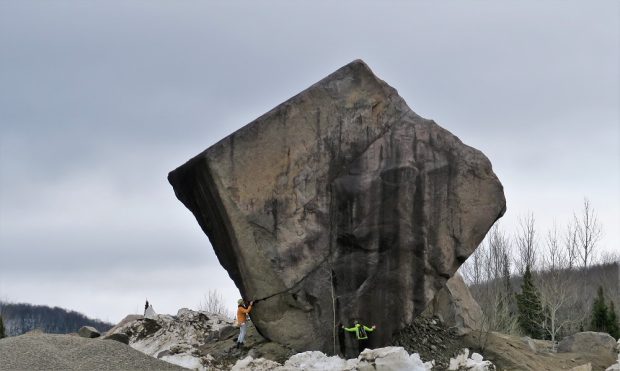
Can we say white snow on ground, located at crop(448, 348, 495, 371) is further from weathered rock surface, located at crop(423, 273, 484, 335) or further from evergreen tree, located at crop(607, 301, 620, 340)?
evergreen tree, located at crop(607, 301, 620, 340)

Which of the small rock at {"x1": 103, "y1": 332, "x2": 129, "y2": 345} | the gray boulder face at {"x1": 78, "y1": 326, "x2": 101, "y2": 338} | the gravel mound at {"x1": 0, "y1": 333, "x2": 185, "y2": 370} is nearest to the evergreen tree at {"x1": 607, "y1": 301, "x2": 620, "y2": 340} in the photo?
the gray boulder face at {"x1": 78, "y1": 326, "x2": 101, "y2": 338}

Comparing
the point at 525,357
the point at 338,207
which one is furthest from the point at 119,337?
the point at 525,357

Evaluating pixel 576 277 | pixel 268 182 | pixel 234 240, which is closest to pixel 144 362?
pixel 234 240

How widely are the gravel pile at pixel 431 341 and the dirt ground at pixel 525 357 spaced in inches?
20.4

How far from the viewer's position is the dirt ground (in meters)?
19.4

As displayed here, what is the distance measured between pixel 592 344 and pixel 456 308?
13.5 ft

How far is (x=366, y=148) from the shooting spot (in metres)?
19.2

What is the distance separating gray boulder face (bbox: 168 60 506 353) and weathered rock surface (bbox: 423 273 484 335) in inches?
125

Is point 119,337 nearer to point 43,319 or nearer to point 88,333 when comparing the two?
point 88,333

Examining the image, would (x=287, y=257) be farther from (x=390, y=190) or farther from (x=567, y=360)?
(x=567, y=360)

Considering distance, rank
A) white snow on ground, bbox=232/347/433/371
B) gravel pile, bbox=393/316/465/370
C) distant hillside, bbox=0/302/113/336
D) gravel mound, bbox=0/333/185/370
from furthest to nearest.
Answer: distant hillside, bbox=0/302/113/336
gravel pile, bbox=393/316/465/370
white snow on ground, bbox=232/347/433/371
gravel mound, bbox=0/333/185/370

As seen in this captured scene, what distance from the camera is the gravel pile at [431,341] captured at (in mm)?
19219

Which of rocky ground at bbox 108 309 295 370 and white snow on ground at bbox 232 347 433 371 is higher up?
rocky ground at bbox 108 309 295 370

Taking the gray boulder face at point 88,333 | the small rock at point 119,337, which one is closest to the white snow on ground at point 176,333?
the small rock at point 119,337
